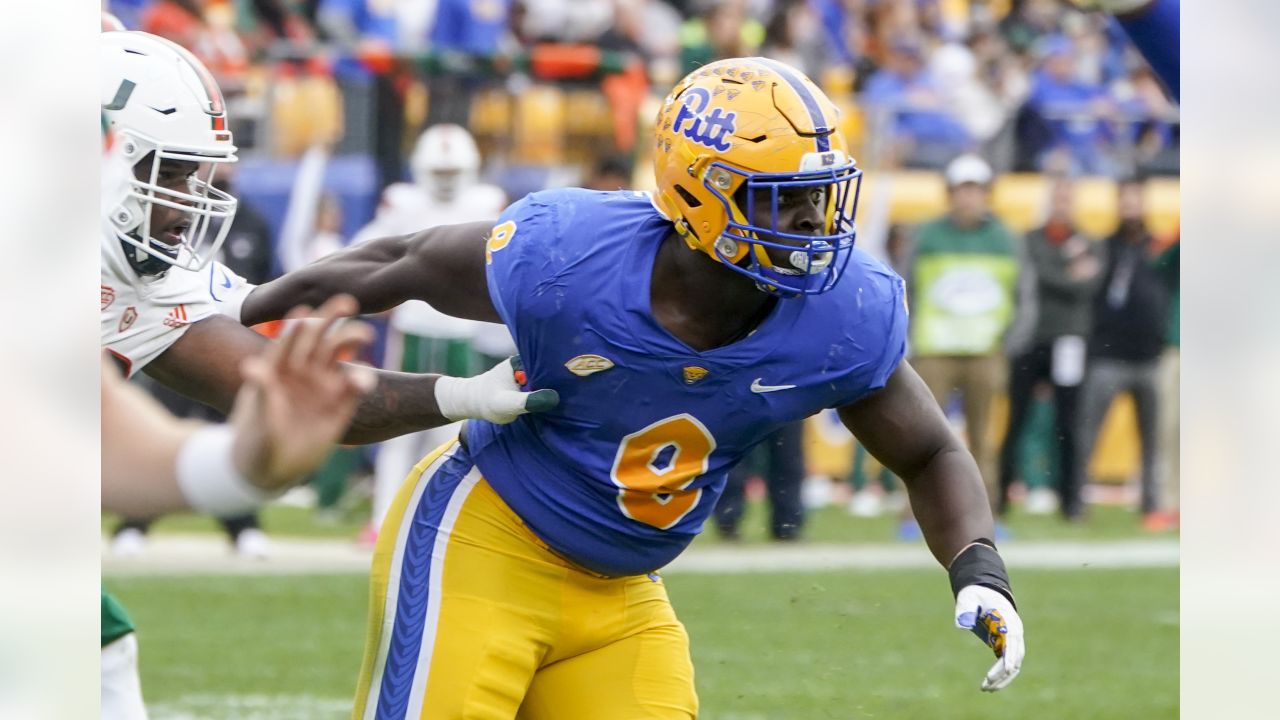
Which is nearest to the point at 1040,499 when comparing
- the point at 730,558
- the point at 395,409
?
the point at 730,558

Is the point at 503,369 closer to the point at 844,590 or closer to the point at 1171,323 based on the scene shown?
the point at 844,590

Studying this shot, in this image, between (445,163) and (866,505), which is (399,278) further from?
(866,505)

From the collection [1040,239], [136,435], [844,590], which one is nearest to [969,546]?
[136,435]

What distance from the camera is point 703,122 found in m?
3.26

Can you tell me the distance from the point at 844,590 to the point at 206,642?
9.08 ft

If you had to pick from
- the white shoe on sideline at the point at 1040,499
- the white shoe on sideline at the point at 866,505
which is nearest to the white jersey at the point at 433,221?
the white shoe on sideline at the point at 866,505

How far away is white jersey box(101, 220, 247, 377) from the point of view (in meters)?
3.33

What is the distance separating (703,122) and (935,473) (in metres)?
0.81

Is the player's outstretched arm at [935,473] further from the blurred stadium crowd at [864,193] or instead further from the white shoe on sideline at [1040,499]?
the white shoe on sideline at [1040,499]

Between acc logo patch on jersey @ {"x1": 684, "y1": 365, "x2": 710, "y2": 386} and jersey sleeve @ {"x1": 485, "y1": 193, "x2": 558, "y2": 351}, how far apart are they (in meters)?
0.26

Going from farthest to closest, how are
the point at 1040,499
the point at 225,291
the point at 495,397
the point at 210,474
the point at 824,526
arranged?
the point at 1040,499 → the point at 824,526 → the point at 225,291 → the point at 495,397 → the point at 210,474

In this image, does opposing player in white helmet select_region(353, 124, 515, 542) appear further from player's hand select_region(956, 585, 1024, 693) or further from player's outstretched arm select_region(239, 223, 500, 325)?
player's hand select_region(956, 585, 1024, 693)
